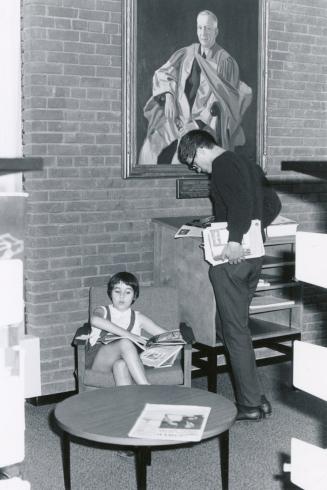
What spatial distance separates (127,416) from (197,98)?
9.86ft

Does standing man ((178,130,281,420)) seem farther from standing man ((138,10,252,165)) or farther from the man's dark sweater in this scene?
standing man ((138,10,252,165))

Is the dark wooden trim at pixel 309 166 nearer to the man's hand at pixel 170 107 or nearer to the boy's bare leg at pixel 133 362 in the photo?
the boy's bare leg at pixel 133 362

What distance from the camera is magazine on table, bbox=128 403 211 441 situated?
341 centimetres

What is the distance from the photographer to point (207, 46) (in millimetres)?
5906

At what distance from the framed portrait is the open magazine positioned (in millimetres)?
1062

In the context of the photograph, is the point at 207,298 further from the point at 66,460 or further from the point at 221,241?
the point at 66,460

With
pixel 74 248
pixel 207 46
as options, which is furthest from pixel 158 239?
pixel 207 46

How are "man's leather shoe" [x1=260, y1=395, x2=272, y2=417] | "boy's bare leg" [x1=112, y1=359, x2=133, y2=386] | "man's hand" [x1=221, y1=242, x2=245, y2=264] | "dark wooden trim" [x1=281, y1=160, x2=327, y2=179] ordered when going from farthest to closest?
"man's leather shoe" [x1=260, y1=395, x2=272, y2=417] → "man's hand" [x1=221, y1=242, x2=245, y2=264] → "boy's bare leg" [x1=112, y1=359, x2=133, y2=386] → "dark wooden trim" [x1=281, y1=160, x2=327, y2=179]

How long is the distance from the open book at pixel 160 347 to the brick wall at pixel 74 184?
29.5 inches

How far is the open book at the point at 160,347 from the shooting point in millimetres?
4758

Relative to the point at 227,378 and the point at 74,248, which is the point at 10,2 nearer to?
the point at 74,248

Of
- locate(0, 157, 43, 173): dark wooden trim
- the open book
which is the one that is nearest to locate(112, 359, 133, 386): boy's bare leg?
the open book

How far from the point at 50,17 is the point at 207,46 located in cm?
132

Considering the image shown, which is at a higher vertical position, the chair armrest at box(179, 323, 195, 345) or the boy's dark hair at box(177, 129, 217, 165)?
the boy's dark hair at box(177, 129, 217, 165)
